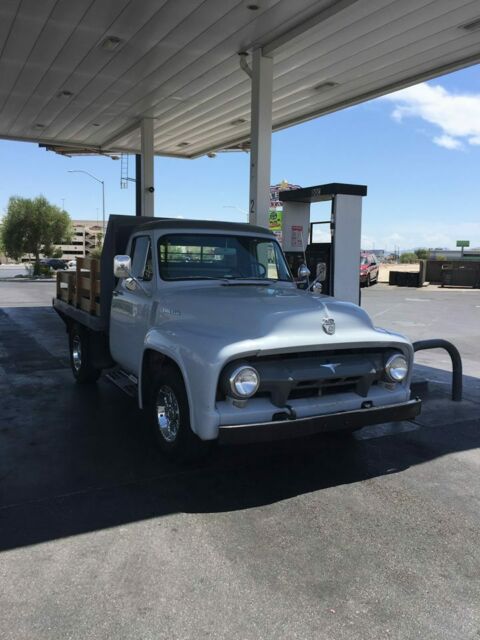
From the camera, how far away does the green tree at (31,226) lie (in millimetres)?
39938

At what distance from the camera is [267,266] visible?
567cm

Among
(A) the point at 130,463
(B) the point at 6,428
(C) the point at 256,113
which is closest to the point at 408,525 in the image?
(A) the point at 130,463

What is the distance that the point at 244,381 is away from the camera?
12.0 ft

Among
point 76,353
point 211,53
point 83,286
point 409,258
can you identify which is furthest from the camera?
point 409,258

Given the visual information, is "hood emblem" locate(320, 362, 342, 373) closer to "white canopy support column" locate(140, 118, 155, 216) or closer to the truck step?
the truck step

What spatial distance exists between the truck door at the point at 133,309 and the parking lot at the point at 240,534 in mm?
739

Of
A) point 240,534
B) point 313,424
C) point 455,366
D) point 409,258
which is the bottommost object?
point 240,534

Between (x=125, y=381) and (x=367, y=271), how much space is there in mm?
24247

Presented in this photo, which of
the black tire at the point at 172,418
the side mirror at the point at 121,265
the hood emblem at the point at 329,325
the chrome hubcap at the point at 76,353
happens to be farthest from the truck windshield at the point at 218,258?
the chrome hubcap at the point at 76,353

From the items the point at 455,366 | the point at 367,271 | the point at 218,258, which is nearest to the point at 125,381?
the point at 218,258

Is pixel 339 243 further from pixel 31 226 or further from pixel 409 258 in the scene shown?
pixel 409 258

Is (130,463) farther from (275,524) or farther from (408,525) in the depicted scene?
(408,525)

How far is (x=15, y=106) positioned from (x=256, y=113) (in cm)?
705

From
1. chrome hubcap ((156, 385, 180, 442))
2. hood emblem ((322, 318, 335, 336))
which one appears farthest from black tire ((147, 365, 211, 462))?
hood emblem ((322, 318, 335, 336))
